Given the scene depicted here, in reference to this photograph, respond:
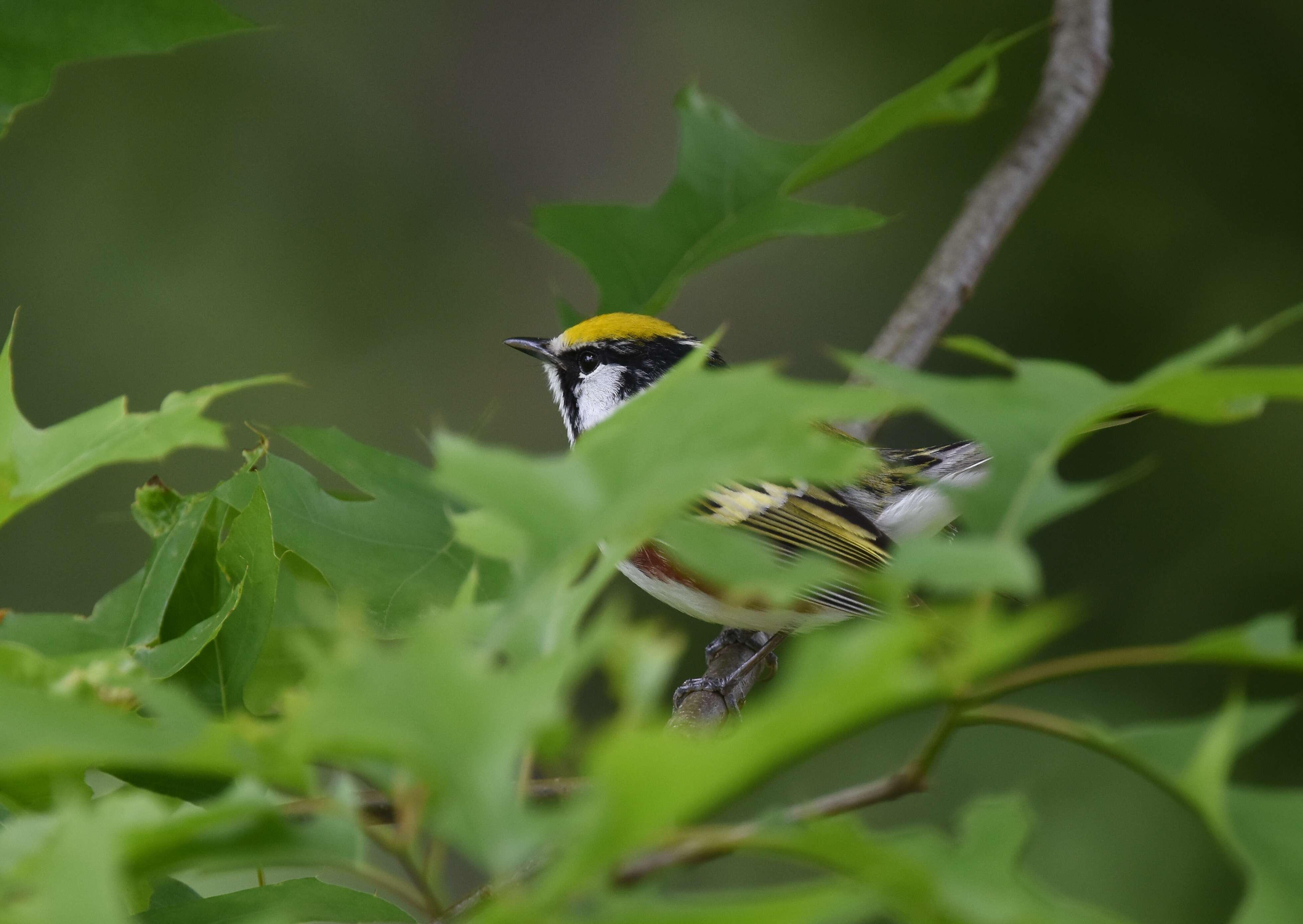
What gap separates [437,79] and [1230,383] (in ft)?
16.7

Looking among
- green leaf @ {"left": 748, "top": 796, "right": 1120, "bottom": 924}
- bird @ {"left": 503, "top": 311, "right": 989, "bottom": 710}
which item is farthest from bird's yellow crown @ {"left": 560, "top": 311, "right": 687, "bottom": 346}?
green leaf @ {"left": 748, "top": 796, "right": 1120, "bottom": 924}

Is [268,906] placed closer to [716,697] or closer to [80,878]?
[80,878]

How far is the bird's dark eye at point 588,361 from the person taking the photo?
242 centimetres

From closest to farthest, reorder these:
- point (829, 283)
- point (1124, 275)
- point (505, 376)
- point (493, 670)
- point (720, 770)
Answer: point (720, 770), point (493, 670), point (1124, 275), point (829, 283), point (505, 376)

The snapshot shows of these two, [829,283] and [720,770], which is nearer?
[720,770]

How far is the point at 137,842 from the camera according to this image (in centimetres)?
52

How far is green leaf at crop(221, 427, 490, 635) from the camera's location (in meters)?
1.27

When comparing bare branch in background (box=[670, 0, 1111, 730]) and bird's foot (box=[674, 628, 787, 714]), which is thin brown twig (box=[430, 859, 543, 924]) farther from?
bare branch in background (box=[670, 0, 1111, 730])

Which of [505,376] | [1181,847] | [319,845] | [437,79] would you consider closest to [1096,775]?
[1181,847]

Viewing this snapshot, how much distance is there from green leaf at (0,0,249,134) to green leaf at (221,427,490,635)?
0.42 metres

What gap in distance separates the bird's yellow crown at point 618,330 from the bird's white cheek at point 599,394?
81 millimetres

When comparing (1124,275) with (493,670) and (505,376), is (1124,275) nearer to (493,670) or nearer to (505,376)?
(505,376)

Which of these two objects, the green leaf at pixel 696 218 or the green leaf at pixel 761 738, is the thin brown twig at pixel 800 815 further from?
the green leaf at pixel 696 218

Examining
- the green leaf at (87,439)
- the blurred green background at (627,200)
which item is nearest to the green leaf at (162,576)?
the green leaf at (87,439)
